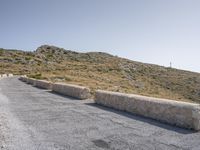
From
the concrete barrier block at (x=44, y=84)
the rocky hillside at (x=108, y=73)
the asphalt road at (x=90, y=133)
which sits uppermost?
the rocky hillside at (x=108, y=73)

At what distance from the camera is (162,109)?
10094 mm

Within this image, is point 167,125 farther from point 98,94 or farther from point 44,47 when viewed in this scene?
point 44,47

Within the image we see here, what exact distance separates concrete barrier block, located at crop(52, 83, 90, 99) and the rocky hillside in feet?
28.5

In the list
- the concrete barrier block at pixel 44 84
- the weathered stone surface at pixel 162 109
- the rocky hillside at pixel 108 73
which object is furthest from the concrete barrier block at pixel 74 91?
the rocky hillside at pixel 108 73

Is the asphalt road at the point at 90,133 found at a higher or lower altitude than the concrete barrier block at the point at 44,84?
lower

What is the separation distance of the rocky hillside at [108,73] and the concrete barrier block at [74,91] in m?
8.70

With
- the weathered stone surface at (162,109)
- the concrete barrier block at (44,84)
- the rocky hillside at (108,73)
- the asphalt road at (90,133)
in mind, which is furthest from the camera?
the rocky hillside at (108,73)

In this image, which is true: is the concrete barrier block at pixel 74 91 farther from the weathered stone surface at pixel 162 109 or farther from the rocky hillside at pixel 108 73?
the rocky hillside at pixel 108 73

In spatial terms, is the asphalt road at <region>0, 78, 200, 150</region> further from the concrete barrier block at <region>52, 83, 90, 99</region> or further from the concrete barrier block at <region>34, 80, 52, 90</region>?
the concrete barrier block at <region>34, 80, 52, 90</region>

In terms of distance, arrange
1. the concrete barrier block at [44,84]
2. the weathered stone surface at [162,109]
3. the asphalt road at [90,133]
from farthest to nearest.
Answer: the concrete barrier block at [44,84], the weathered stone surface at [162,109], the asphalt road at [90,133]

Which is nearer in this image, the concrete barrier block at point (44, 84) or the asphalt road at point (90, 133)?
the asphalt road at point (90, 133)

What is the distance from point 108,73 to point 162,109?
79.7 m

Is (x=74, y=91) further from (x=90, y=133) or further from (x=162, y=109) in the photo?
(x=90, y=133)

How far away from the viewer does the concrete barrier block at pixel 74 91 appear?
18688 millimetres
